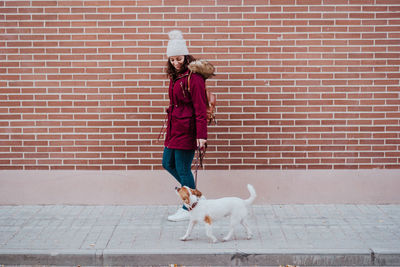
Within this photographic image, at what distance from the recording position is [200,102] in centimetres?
506

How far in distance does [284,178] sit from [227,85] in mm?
1425

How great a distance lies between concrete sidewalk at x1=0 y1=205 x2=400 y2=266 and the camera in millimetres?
4461

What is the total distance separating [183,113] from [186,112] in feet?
0.12

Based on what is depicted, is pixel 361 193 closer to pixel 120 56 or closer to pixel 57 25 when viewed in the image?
A: pixel 120 56

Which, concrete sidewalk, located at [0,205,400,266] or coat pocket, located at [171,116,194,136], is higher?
coat pocket, located at [171,116,194,136]

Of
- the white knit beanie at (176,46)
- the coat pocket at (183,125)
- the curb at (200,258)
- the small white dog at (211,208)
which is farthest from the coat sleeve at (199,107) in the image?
the curb at (200,258)

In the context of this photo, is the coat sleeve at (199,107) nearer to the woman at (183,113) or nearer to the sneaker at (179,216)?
the woman at (183,113)

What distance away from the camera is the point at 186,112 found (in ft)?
17.1


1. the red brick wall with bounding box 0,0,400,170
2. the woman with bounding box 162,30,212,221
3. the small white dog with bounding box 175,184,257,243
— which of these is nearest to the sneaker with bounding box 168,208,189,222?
the woman with bounding box 162,30,212,221

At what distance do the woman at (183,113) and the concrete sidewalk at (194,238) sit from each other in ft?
2.18

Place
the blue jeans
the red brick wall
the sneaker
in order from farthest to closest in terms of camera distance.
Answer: the red brick wall, the sneaker, the blue jeans

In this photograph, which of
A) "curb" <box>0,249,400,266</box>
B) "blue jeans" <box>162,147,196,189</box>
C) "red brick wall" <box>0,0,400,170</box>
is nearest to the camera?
"curb" <box>0,249,400,266</box>

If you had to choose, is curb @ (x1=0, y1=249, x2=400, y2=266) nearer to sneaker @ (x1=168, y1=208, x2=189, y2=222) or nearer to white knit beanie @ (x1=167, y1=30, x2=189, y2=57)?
sneaker @ (x1=168, y1=208, x2=189, y2=222)

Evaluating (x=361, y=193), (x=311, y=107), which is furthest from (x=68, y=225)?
(x=361, y=193)
